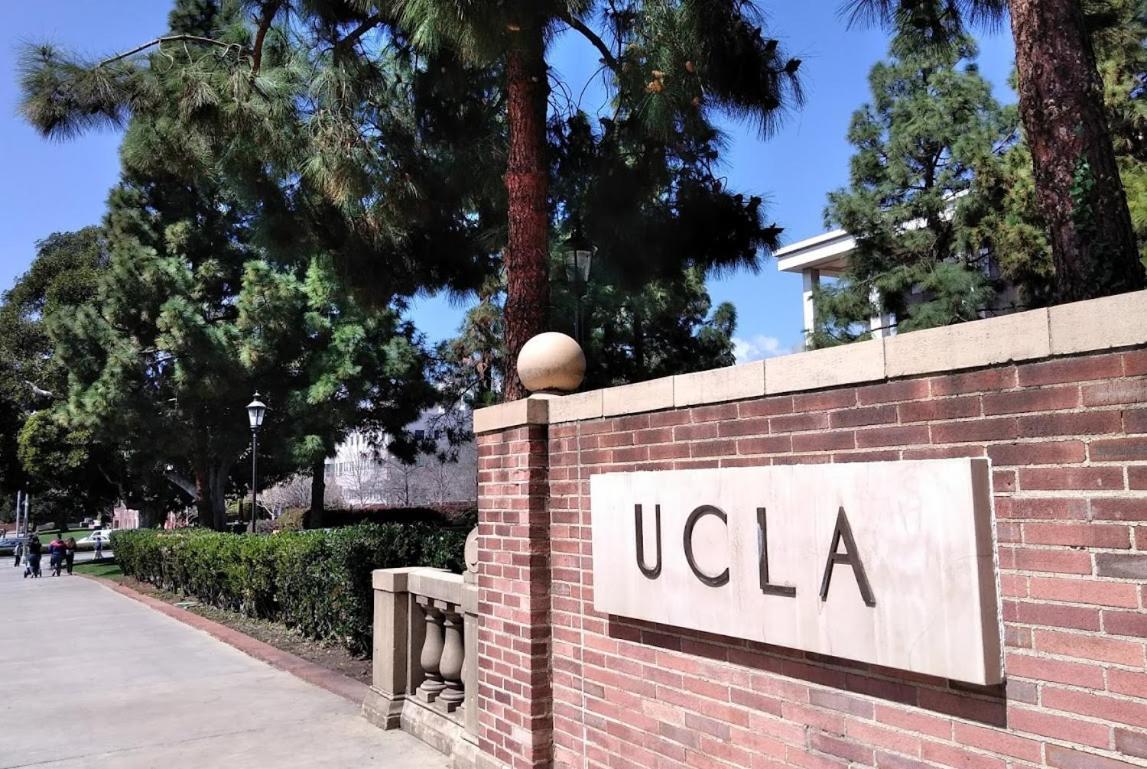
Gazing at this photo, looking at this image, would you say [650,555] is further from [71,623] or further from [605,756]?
[71,623]

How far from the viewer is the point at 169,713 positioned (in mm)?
7180

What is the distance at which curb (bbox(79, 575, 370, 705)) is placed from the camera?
7848mm

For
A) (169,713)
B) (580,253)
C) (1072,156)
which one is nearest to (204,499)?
(580,253)

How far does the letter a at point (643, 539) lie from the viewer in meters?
3.62

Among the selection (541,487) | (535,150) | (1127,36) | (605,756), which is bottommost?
(605,756)

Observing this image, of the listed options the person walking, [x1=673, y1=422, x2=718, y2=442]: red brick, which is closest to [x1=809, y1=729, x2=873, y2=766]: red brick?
[x1=673, y1=422, x2=718, y2=442]: red brick

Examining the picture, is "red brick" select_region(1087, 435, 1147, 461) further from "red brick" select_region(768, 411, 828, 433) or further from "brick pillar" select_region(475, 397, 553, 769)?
"brick pillar" select_region(475, 397, 553, 769)

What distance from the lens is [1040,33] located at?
4.89m

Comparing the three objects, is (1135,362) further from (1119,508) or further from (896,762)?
(896,762)

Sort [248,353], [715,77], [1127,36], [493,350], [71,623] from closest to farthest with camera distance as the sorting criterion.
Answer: [715,77]
[1127,36]
[71,623]
[493,350]
[248,353]

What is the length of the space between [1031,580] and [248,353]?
73.2 ft

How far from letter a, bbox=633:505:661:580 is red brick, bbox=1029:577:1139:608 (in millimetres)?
1516

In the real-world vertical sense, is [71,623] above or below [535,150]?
below

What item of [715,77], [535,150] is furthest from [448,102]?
[715,77]
